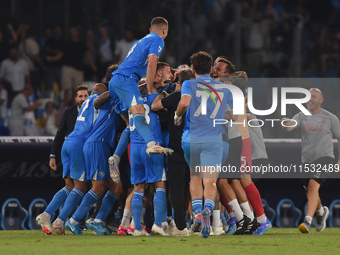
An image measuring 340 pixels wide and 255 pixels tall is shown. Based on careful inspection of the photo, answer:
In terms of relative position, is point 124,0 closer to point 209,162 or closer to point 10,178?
point 10,178

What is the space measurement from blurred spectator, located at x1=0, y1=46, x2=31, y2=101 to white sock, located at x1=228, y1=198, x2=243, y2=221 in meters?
6.40

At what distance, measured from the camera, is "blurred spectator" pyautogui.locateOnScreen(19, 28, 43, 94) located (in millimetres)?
12688

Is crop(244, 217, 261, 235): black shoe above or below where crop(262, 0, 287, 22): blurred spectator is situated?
below

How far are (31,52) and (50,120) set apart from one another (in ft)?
7.26

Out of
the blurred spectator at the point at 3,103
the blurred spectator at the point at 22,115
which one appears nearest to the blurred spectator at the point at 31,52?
the blurred spectator at the point at 22,115

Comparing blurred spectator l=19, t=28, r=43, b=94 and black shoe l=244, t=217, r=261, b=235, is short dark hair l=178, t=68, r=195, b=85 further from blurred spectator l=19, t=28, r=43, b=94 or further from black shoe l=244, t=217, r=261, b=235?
blurred spectator l=19, t=28, r=43, b=94

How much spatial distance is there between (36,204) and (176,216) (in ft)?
11.0

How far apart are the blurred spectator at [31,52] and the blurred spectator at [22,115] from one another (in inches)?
21.2

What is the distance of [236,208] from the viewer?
7441 millimetres

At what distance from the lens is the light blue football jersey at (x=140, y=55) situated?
23.4ft

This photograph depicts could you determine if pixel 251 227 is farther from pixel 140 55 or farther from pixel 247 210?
pixel 140 55

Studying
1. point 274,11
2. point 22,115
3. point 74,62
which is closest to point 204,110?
point 22,115

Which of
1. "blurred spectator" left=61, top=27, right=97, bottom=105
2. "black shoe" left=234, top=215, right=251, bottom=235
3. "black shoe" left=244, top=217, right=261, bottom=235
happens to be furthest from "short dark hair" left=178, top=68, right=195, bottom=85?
"blurred spectator" left=61, top=27, right=97, bottom=105

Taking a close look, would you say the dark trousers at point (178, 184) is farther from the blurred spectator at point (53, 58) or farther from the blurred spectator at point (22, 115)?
the blurred spectator at point (53, 58)
